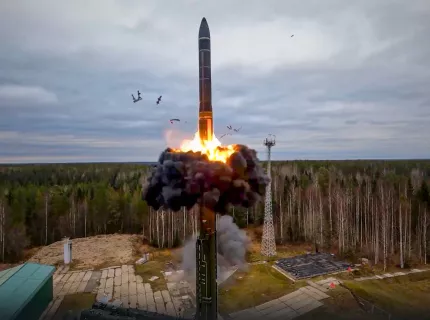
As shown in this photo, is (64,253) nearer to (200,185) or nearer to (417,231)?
(200,185)

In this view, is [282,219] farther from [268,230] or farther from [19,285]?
[19,285]

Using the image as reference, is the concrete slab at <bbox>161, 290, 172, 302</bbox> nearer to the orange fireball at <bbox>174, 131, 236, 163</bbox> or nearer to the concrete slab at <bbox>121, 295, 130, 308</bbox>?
the concrete slab at <bbox>121, 295, 130, 308</bbox>

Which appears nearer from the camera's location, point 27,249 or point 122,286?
point 122,286

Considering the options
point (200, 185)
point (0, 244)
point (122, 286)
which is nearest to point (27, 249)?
point (0, 244)

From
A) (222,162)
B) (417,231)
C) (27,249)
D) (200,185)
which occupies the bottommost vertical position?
(27,249)

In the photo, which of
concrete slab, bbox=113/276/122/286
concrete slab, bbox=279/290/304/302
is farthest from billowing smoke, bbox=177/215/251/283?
concrete slab, bbox=279/290/304/302

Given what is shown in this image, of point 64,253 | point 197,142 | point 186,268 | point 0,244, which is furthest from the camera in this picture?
point 0,244

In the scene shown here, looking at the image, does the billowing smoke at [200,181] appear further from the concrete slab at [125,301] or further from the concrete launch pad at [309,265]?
the concrete launch pad at [309,265]
